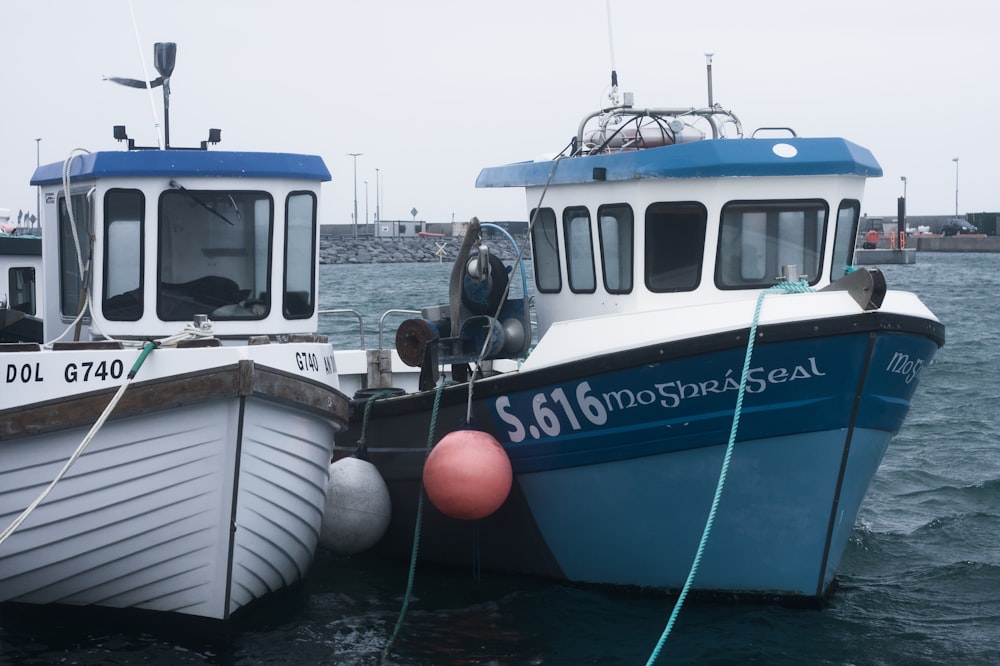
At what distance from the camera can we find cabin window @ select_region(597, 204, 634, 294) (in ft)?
29.2

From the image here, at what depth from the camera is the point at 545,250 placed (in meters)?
9.88

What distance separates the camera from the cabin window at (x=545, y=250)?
9703 mm

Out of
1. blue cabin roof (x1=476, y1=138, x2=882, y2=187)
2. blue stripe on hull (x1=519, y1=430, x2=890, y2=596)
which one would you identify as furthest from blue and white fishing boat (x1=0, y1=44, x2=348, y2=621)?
blue cabin roof (x1=476, y1=138, x2=882, y2=187)

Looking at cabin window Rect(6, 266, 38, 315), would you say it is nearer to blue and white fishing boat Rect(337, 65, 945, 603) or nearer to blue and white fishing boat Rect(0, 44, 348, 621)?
blue and white fishing boat Rect(0, 44, 348, 621)

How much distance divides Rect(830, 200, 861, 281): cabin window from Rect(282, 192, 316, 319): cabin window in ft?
11.7

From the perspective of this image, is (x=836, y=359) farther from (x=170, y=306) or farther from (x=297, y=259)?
(x=170, y=306)

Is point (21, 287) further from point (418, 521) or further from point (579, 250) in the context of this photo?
point (579, 250)

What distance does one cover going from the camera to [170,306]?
8.31 metres

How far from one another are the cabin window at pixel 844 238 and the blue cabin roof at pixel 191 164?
3.56 metres

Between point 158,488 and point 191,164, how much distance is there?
213 centimetres

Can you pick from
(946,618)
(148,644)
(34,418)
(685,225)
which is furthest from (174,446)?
(946,618)

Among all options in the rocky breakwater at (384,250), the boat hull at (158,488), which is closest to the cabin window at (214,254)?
the boat hull at (158,488)

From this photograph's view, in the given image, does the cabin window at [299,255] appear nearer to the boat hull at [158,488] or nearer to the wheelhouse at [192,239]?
the wheelhouse at [192,239]

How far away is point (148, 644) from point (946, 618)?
5.06 meters
